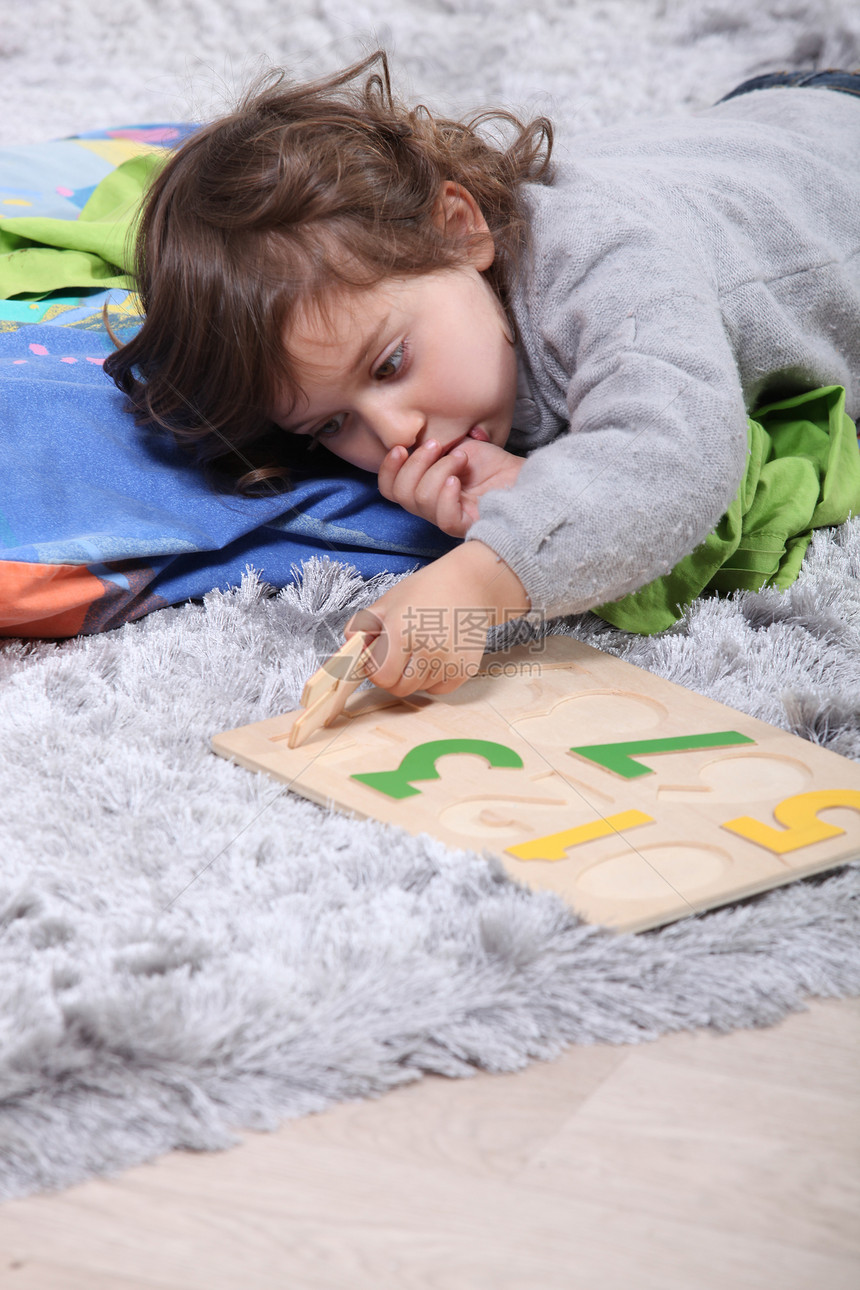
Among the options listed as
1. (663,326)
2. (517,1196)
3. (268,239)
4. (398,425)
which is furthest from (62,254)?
(517,1196)

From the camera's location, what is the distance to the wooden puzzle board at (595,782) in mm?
476

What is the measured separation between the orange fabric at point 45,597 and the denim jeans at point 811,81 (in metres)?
1.15

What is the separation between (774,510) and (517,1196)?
0.64 m

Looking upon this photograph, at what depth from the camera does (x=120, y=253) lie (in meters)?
1.14

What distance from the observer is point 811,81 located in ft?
4.37

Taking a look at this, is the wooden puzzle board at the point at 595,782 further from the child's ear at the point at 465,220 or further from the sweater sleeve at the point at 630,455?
the child's ear at the point at 465,220

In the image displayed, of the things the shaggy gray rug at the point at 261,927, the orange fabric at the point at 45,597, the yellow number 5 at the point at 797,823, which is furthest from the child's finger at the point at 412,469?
the yellow number 5 at the point at 797,823

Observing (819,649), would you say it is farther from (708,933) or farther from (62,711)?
(62,711)

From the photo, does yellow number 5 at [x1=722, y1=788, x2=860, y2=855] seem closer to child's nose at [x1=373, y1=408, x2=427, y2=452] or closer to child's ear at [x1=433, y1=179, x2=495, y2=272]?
→ child's nose at [x1=373, y1=408, x2=427, y2=452]

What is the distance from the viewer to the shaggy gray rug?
1.20ft

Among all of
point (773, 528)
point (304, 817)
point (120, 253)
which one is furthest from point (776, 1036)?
point (120, 253)

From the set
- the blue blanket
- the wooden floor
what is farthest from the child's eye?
the wooden floor

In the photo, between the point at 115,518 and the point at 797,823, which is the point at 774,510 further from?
the point at 115,518

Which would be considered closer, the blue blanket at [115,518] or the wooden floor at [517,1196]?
the wooden floor at [517,1196]
